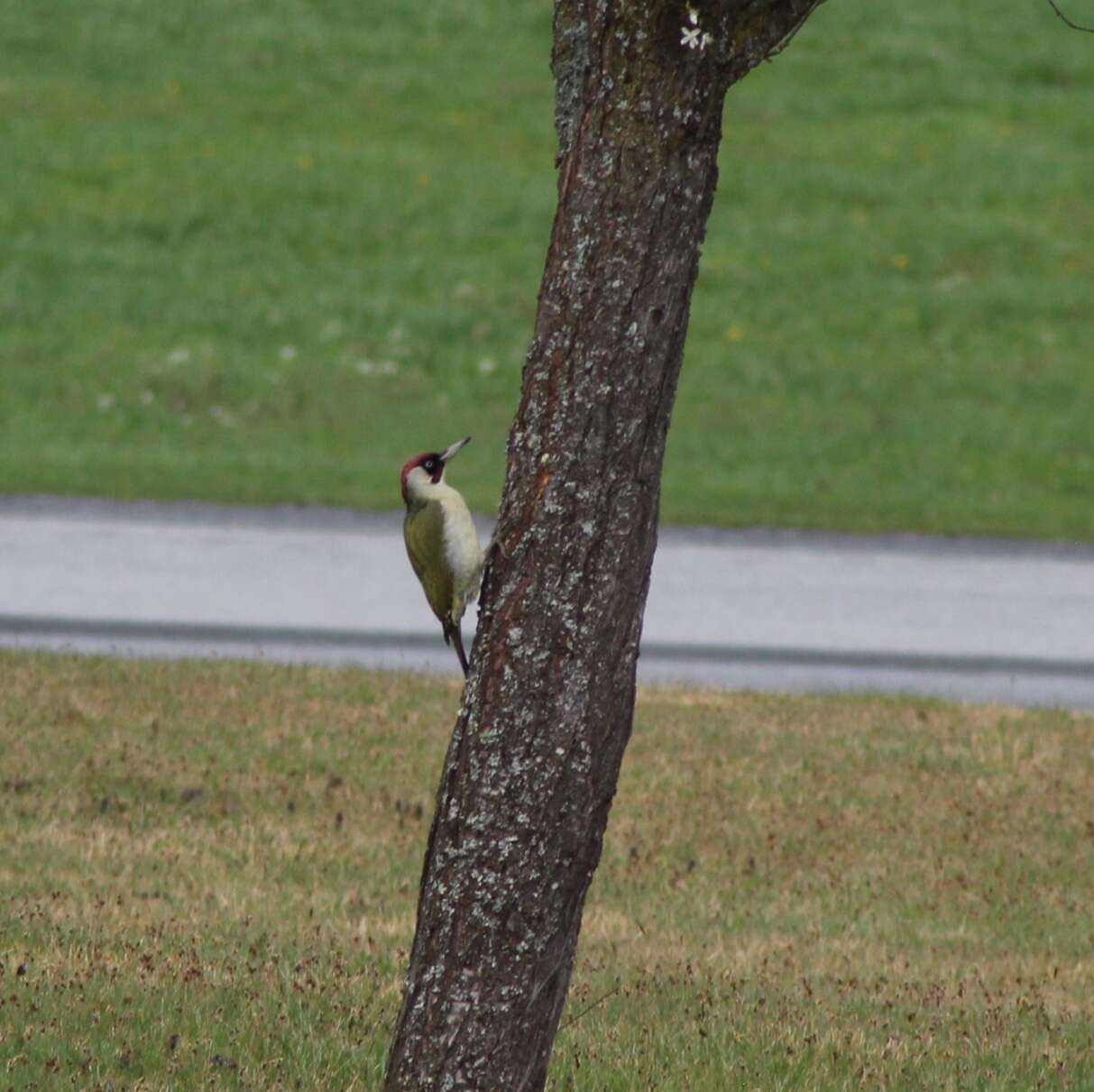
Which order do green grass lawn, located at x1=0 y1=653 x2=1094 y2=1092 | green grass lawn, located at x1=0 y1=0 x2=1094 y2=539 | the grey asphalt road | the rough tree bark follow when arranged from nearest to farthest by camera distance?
the rough tree bark, green grass lawn, located at x1=0 y1=653 x2=1094 y2=1092, the grey asphalt road, green grass lawn, located at x1=0 y1=0 x2=1094 y2=539

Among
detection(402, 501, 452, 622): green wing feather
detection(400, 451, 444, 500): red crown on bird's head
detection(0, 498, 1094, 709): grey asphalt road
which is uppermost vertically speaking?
detection(400, 451, 444, 500): red crown on bird's head

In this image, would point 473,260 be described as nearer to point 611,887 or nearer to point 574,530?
point 611,887

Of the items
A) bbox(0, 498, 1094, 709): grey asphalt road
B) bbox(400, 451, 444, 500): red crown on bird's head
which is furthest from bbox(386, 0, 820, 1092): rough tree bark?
bbox(0, 498, 1094, 709): grey asphalt road

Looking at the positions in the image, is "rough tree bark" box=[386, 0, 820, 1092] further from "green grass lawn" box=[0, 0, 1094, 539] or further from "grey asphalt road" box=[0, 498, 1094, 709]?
"green grass lawn" box=[0, 0, 1094, 539]

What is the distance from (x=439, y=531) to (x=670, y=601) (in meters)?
6.93

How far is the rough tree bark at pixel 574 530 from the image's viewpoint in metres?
4.96

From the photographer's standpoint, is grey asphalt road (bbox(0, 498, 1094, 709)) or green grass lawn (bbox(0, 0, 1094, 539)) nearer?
grey asphalt road (bbox(0, 498, 1094, 709))

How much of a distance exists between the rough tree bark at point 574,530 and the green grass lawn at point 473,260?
11392 mm

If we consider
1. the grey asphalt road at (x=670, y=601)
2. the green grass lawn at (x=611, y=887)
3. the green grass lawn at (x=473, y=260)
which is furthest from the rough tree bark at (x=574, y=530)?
the green grass lawn at (x=473, y=260)

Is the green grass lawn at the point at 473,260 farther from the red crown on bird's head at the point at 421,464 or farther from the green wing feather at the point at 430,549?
the red crown on bird's head at the point at 421,464

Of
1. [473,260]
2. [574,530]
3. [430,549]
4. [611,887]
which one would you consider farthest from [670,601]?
[473,260]

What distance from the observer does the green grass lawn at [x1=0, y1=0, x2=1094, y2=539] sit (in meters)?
18.4

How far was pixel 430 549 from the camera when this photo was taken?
6.94 metres

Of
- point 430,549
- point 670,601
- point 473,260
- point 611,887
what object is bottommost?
point 611,887
